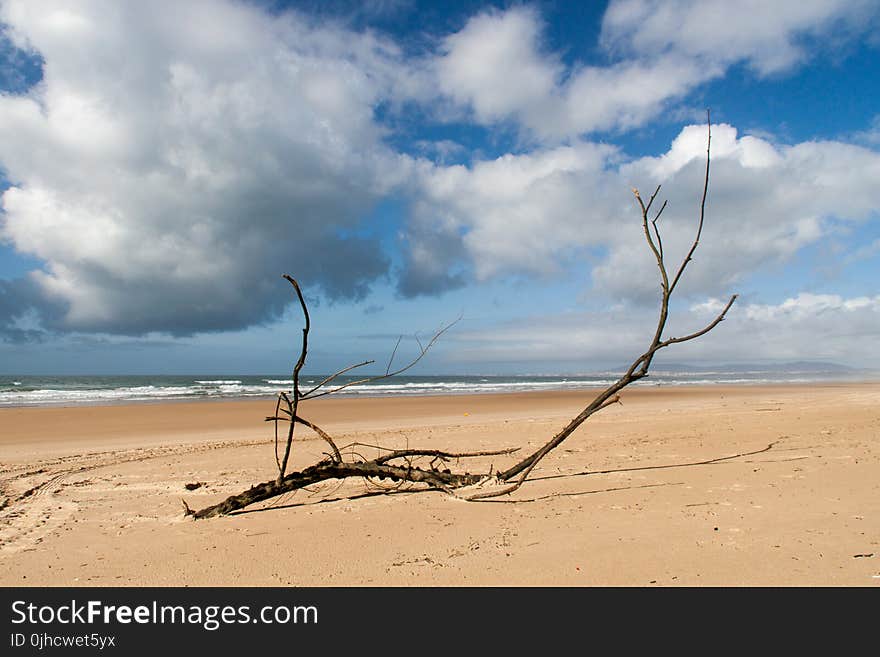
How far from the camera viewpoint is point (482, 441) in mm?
10906

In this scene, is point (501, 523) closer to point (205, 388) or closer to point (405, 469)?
point (405, 469)

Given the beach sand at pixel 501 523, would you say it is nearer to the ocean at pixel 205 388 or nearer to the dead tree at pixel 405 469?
the dead tree at pixel 405 469

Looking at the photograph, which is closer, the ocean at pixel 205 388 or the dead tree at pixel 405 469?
the dead tree at pixel 405 469

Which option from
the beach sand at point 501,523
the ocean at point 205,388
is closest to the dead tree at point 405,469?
the beach sand at point 501,523

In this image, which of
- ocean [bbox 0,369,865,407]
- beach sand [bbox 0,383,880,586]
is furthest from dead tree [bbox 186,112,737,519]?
ocean [bbox 0,369,865,407]

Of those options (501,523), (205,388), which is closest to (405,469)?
(501,523)

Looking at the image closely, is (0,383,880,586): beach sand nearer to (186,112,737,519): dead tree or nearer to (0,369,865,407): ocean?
(186,112,737,519): dead tree

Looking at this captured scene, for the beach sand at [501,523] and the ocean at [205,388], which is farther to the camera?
the ocean at [205,388]

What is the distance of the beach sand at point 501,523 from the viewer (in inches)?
143

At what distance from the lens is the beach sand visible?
11.9ft
